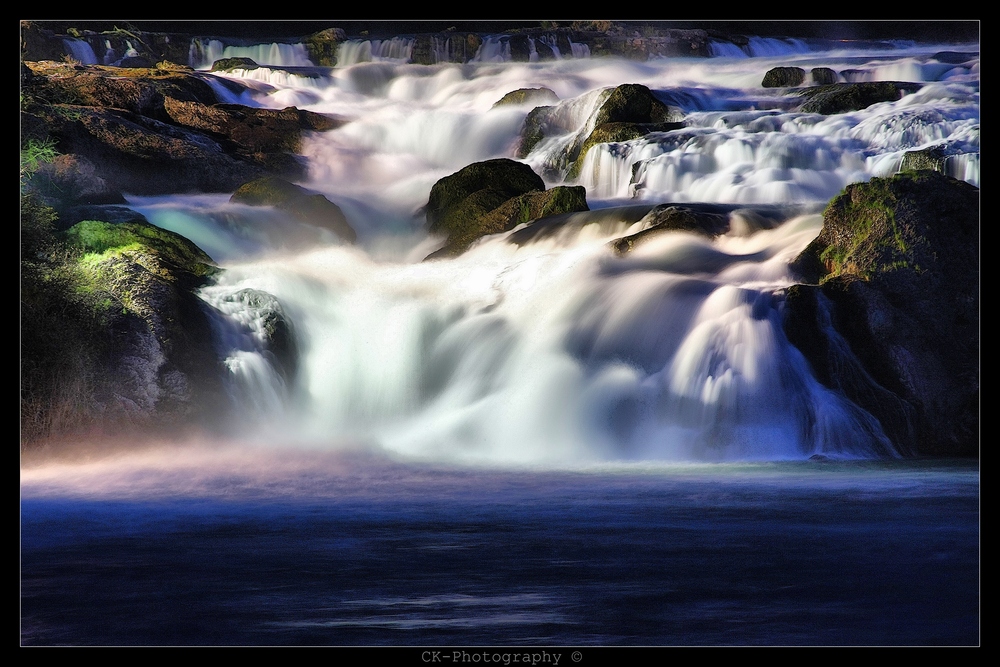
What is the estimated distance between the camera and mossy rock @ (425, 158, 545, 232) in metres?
10.3

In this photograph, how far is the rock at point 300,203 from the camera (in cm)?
1020

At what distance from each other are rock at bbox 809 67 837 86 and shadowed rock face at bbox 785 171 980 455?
2.62 feet

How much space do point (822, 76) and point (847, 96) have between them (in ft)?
1.10

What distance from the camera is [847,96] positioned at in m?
10.1

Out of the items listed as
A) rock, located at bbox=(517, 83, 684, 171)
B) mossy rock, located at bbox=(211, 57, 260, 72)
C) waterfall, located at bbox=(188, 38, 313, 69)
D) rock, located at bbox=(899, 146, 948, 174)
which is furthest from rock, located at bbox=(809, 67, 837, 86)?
mossy rock, located at bbox=(211, 57, 260, 72)

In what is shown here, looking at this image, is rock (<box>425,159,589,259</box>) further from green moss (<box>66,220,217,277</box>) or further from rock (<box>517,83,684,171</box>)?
green moss (<box>66,220,217,277</box>)

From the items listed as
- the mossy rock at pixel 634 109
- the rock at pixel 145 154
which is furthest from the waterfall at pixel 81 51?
the mossy rock at pixel 634 109

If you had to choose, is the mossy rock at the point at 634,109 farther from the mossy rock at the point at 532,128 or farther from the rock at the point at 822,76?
the rock at the point at 822,76

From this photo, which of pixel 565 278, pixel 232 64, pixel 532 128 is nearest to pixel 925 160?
pixel 565 278

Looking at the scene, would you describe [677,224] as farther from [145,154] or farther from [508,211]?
[145,154]

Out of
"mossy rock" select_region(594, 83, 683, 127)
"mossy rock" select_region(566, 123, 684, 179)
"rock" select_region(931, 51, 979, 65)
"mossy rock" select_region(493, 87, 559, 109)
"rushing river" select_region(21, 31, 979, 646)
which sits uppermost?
"rock" select_region(931, 51, 979, 65)

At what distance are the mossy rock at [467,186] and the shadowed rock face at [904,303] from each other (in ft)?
7.27
